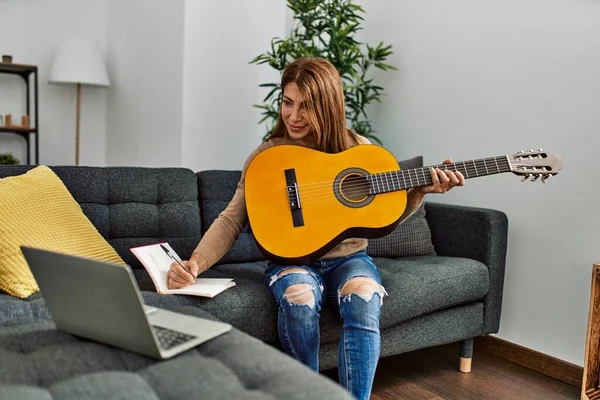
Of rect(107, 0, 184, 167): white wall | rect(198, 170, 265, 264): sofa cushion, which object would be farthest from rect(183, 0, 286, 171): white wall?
rect(198, 170, 265, 264): sofa cushion

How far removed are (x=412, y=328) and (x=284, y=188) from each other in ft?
2.37

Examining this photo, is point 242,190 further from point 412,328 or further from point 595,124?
point 595,124

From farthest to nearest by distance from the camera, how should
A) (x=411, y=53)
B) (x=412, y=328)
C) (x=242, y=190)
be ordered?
(x=411, y=53) → (x=412, y=328) → (x=242, y=190)

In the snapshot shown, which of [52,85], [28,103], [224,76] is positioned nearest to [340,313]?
[224,76]

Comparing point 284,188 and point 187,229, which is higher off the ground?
point 284,188

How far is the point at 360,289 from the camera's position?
5.72ft

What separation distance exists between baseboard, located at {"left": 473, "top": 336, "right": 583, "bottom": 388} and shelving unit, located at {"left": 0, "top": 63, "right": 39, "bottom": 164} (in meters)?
3.38

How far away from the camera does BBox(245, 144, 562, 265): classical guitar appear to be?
188cm

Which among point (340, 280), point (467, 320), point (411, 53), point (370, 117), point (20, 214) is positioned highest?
point (411, 53)

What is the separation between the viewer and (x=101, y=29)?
4867 mm

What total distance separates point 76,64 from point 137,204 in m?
2.54

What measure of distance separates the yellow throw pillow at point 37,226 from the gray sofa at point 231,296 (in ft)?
0.25

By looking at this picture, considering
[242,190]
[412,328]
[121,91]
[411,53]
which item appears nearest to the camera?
[242,190]

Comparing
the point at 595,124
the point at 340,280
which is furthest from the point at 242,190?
the point at 595,124
